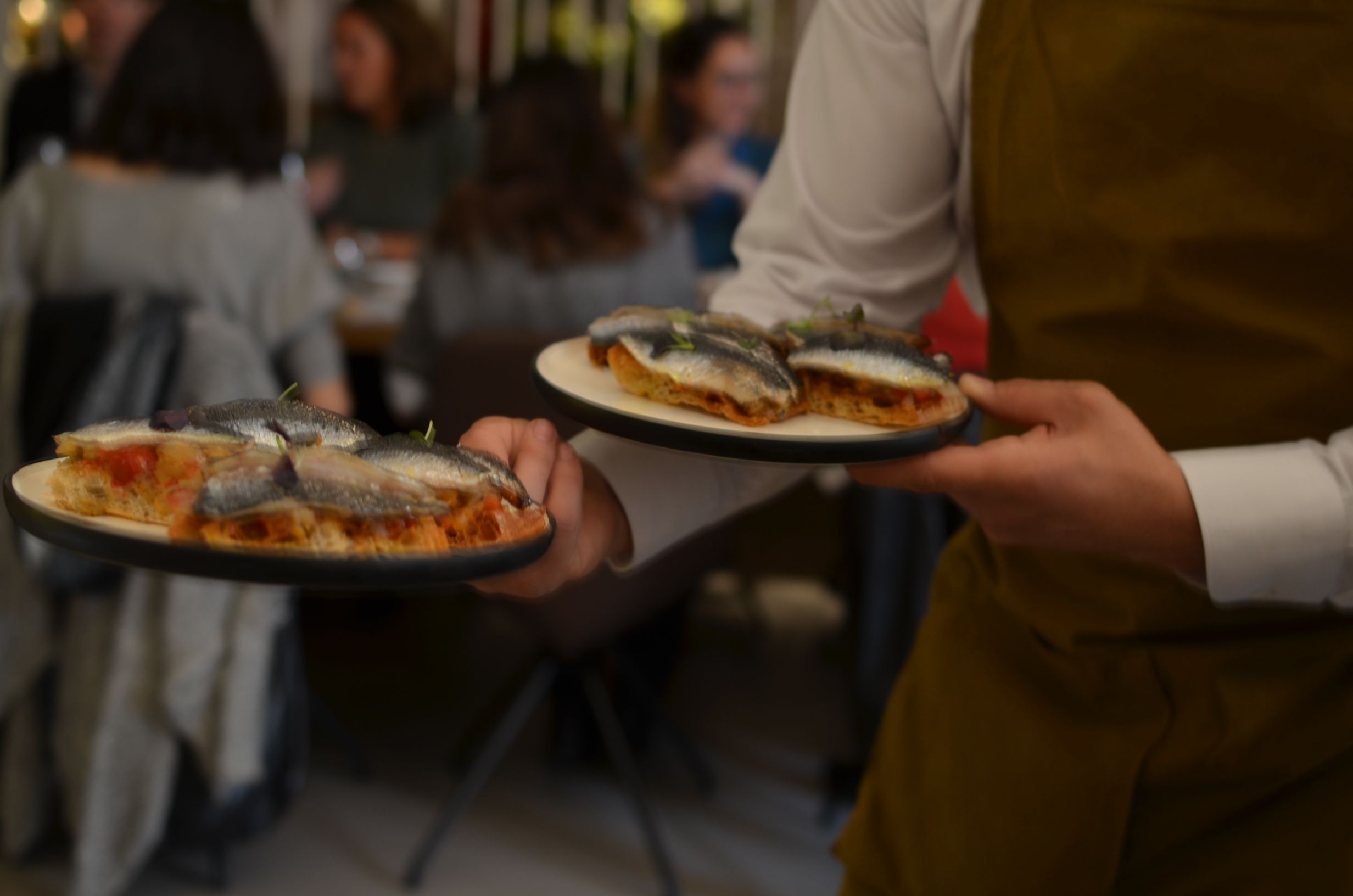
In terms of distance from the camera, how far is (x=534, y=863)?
232cm

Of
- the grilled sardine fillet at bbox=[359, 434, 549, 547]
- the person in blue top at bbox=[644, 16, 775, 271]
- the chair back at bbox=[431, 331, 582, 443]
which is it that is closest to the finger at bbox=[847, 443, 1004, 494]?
the grilled sardine fillet at bbox=[359, 434, 549, 547]

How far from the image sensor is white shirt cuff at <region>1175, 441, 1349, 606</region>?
2.35ft

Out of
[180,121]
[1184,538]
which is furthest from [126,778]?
[1184,538]

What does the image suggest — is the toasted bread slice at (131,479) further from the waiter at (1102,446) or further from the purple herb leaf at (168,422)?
the waiter at (1102,446)

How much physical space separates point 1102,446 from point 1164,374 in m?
0.17

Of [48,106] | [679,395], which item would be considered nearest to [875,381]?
[679,395]

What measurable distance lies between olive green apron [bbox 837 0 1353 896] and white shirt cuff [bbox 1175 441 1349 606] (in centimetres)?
8

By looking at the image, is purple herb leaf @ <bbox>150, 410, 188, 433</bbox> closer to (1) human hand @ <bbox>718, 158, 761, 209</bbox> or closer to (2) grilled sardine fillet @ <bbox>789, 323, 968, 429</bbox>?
(2) grilled sardine fillet @ <bbox>789, 323, 968, 429</bbox>

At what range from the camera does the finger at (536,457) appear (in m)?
0.73

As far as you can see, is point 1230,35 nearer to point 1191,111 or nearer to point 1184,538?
point 1191,111

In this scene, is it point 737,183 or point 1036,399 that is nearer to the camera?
Answer: point 1036,399

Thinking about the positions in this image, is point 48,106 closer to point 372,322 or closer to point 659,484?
point 372,322

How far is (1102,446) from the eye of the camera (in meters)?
0.70

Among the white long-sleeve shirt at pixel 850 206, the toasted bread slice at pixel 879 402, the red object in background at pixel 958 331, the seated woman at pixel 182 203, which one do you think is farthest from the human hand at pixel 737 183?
the toasted bread slice at pixel 879 402
